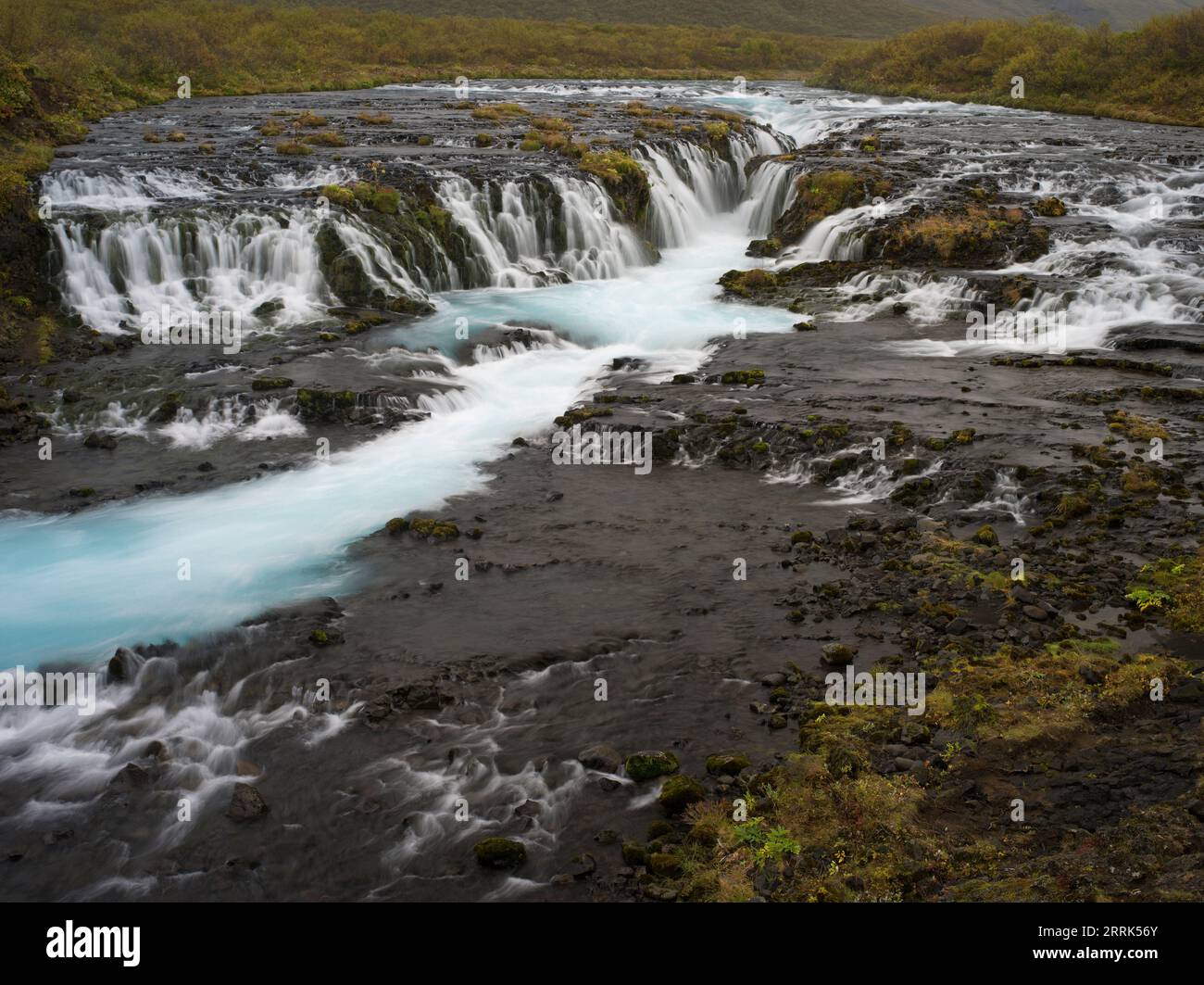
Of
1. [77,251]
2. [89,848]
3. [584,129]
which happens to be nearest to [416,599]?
[89,848]

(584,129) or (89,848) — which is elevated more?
(584,129)

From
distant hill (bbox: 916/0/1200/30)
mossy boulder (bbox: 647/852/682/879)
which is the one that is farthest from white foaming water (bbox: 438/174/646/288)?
distant hill (bbox: 916/0/1200/30)

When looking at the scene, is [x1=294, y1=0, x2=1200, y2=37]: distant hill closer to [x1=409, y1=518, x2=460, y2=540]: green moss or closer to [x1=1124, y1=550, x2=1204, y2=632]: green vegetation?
[x1=409, y1=518, x2=460, y2=540]: green moss

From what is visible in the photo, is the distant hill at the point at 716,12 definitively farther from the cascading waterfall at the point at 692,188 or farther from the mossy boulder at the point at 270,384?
the mossy boulder at the point at 270,384

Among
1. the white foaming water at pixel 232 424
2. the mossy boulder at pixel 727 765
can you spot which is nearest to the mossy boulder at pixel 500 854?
the mossy boulder at pixel 727 765

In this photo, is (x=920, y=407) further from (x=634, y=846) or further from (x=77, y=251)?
(x=77, y=251)

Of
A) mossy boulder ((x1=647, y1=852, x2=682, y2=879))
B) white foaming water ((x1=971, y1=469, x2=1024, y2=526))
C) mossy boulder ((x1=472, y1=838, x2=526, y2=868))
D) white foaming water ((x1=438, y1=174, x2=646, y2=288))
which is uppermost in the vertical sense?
white foaming water ((x1=438, y1=174, x2=646, y2=288))

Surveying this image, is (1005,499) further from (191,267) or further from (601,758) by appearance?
(191,267)

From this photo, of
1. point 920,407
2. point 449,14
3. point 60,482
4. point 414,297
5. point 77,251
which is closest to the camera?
point 60,482
